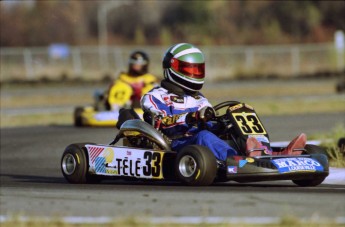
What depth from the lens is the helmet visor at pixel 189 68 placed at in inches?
396

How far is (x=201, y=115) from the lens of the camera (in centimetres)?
931

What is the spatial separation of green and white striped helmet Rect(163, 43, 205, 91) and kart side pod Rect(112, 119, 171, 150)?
59 cm

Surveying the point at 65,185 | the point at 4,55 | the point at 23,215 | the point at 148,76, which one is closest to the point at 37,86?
the point at 4,55

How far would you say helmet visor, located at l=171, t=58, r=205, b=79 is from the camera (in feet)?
33.0

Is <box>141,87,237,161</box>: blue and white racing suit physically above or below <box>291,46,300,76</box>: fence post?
above

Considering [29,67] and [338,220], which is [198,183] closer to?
[338,220]

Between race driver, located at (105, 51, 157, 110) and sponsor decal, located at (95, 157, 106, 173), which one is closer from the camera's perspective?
sponsor decal, located at (95, 157, 106, 173)

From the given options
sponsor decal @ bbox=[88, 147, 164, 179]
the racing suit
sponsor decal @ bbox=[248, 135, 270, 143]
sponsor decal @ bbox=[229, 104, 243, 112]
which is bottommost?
the racing suit

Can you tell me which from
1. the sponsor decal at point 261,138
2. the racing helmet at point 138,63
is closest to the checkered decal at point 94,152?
the sponsor decal at point 261,138

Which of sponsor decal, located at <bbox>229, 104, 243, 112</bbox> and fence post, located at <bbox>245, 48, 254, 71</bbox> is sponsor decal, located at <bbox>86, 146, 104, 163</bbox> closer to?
sponsor decal, located at <bbox>229, 104, 243, 112</bbox>

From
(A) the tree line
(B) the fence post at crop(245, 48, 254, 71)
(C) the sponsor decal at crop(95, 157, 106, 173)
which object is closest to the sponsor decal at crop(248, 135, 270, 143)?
(C) the sponsor decal at crop(95, 157, 106, 173)

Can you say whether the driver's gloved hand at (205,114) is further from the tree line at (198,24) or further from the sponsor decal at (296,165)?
the tree line at (198,24)

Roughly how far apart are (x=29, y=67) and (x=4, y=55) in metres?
1.28

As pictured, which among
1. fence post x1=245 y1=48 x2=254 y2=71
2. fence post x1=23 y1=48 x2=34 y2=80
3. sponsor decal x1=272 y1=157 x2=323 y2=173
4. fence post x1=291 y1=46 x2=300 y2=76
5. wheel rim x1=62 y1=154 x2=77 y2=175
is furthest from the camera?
fence post x1=291 y1=46 x2=300 y2=76
